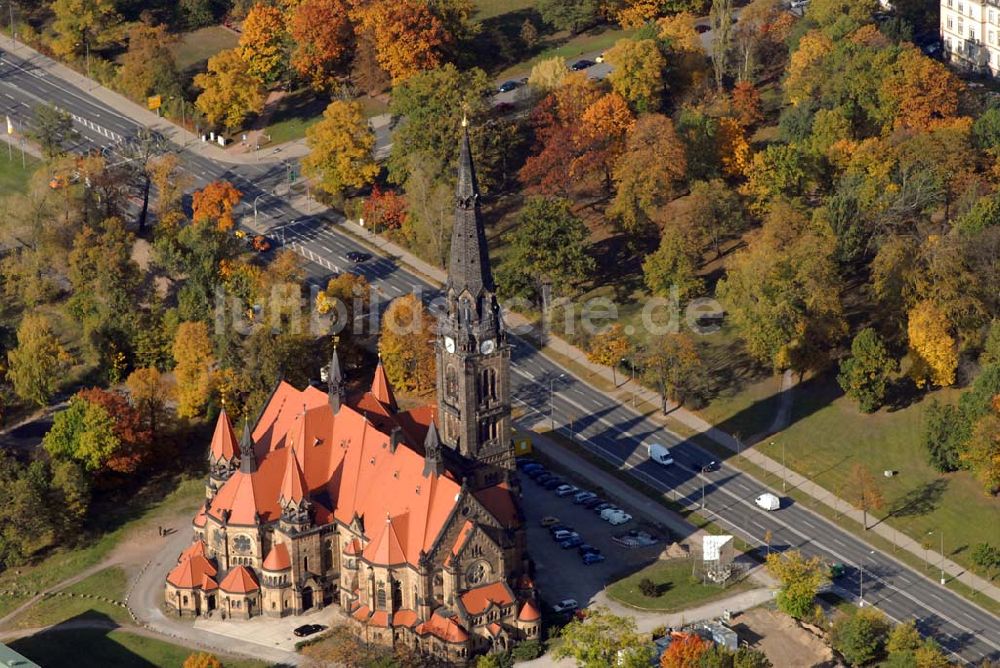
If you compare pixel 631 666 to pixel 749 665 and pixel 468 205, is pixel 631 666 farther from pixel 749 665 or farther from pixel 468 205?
pixel 468 205

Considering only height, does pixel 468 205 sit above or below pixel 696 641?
above

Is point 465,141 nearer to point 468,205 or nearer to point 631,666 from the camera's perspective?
point 468,205

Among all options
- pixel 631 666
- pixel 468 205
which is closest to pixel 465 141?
pixel 468 205

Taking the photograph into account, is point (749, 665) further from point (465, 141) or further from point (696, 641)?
point (465, 141)

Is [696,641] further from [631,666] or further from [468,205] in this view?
[468,205]

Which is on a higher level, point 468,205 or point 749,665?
point 468,205

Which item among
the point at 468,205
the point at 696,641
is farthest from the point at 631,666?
the point at 468,205

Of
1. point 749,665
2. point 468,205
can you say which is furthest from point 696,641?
point 468,205
